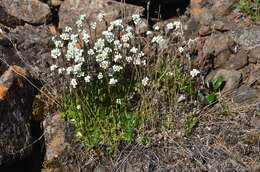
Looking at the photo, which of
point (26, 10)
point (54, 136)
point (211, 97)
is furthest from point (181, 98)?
point (26, 10)

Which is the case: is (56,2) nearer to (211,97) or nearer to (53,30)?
(53,30)

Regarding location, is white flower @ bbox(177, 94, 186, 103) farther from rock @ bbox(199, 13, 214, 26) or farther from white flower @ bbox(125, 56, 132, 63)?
rock @ bbox(199, 13, 214, 26)

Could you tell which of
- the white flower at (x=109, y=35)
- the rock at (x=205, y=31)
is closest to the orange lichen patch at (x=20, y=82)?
the white flower at (x=109, y=35)

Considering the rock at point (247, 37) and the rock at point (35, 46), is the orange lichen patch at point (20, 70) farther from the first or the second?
the rock at point (247, 37)

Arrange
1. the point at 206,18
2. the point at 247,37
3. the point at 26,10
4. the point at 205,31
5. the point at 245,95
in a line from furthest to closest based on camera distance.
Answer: the point at 26,10 < the point at 206,18 < the point at 205,31 < the point at 247,37 < the point at 245,95

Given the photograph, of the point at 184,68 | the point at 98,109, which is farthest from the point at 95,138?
the point at 184,68

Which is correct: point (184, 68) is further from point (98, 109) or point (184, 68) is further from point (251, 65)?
point (98, 109)

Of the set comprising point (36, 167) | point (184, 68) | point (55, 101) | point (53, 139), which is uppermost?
point (184, 68)

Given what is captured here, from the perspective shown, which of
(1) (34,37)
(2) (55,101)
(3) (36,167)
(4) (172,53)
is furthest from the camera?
(1) (34,37)
